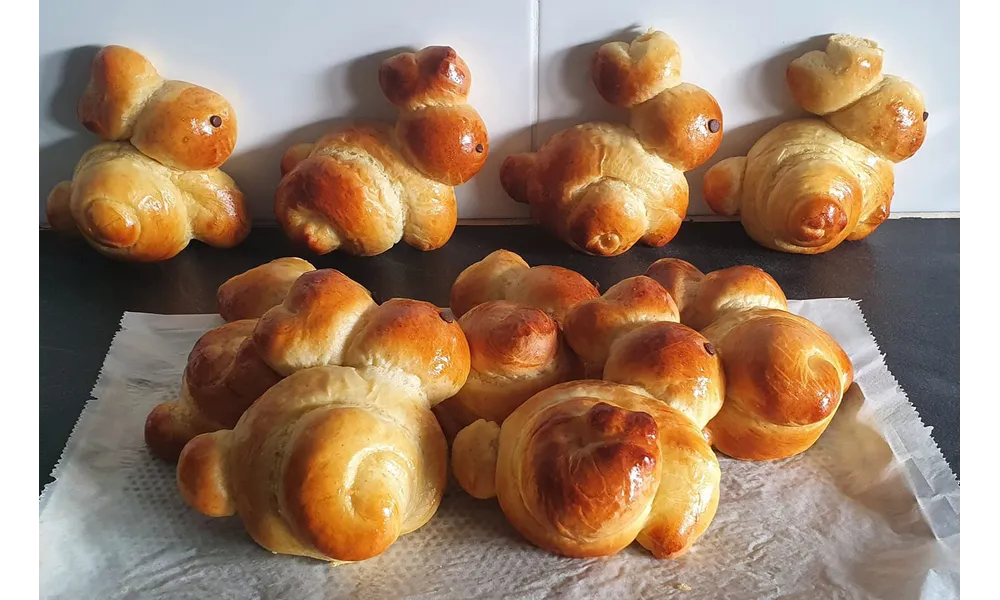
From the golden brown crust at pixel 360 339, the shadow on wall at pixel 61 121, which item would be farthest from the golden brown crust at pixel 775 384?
the shadow on wall at pixel 61 121

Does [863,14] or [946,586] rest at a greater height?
[863,14]

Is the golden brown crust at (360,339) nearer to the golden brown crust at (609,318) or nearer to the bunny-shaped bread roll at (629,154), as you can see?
the golden brown crust at (609,318)

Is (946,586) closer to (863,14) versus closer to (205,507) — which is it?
(205,507)

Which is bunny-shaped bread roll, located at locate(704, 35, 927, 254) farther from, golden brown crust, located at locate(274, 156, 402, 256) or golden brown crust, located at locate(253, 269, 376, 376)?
golden brown crust, located at locate(253, 269, 376, 376)

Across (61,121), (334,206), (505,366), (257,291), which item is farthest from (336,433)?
(61,121)

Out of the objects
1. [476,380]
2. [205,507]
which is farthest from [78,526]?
[476,380]

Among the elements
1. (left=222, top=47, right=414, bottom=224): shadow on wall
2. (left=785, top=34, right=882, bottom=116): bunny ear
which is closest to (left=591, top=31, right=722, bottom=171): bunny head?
(left=785, top=34, right=882, bottom=116): bunny ear

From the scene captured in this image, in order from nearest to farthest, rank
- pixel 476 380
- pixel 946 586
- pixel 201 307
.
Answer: pixel 946 586 → pixel 476 380 → pixel 201 307
